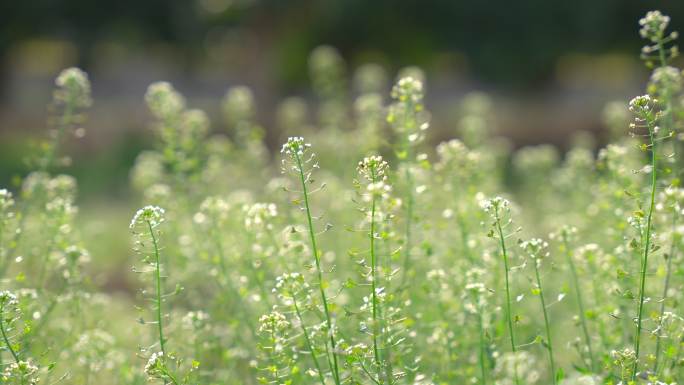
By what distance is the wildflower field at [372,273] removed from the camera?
10.8 ft

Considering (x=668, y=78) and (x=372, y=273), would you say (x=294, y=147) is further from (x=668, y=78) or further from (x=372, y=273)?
(x=668, y=78)

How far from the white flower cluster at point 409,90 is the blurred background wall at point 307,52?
1202cm

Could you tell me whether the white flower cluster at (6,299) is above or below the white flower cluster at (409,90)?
below

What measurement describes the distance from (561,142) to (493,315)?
16.1m

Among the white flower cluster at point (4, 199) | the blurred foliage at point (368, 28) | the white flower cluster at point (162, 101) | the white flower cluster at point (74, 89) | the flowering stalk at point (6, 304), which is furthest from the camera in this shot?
the blurred foliage at point (368, 28)

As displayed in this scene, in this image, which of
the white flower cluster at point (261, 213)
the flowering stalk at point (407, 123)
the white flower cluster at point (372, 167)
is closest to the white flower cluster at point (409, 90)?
the flowering stalk at point (407, 123)

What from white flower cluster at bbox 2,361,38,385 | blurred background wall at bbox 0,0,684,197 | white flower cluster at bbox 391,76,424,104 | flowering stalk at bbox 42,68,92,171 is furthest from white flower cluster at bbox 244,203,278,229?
blurred background wall at bbox 0,0,684,197

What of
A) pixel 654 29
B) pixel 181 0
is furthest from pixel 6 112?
pixel 654 29

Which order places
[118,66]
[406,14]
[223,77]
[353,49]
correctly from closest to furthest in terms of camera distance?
[406,14], [353,49], [223,77], [118,66]

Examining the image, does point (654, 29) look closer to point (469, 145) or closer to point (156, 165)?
point (469, 145)

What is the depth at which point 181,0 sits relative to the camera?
23.5 meters

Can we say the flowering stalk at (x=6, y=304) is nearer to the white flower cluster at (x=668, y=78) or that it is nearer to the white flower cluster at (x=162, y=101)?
the white flower cluster at (x=162, y=101)

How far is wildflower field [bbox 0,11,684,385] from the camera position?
129 inches

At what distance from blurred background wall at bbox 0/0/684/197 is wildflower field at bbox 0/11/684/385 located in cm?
1057
